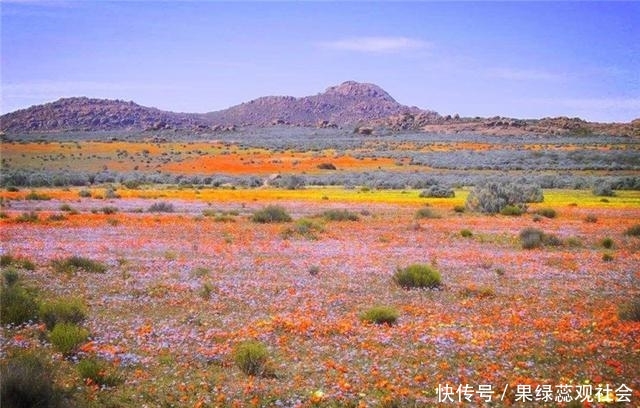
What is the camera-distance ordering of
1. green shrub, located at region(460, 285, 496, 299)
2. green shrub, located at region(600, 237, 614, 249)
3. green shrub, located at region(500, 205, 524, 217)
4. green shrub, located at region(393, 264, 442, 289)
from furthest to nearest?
green shrub, located at region(500, 205, 524, 217) < green shrub, located at region(600, 237, 614, 249) < green shrub, located at region(393, 264, 442, 289) < green shrub, located at region(460, 285, 496, 299)

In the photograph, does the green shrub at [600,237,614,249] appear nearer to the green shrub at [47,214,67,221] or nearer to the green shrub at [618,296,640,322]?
the green shrub at [618,296,640,322]

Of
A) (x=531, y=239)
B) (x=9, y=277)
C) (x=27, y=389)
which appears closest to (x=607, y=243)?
(x=531, y=239)

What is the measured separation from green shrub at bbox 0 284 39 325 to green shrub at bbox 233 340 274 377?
4.99 metres

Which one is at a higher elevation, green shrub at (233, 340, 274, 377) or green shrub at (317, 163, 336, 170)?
green shrub at (317, 163, 336, 170)

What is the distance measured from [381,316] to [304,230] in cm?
1551

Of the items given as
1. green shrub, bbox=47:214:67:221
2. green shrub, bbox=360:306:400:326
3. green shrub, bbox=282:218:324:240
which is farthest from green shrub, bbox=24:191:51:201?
green shrub, bbox=360:306:400:326

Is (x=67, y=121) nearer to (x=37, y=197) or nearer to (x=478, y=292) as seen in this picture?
(x=37, y=197)

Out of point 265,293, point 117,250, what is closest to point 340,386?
point 265,293

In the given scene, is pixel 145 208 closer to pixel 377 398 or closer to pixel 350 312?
pixel 350 312

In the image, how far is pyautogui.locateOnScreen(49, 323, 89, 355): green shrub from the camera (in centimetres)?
1008

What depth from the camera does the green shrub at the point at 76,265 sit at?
17.5 metres

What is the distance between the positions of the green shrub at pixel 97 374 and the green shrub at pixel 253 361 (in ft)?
6.05

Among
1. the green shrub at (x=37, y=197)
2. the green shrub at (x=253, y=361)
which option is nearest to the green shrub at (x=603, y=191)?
the green shrub at (x=37, y=197)

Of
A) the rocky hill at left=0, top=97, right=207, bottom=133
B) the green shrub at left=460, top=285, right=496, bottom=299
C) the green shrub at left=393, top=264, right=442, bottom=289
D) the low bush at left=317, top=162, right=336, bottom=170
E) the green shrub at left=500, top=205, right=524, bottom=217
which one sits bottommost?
the green shrub at left=500, top=205, right=524, bottom=217
